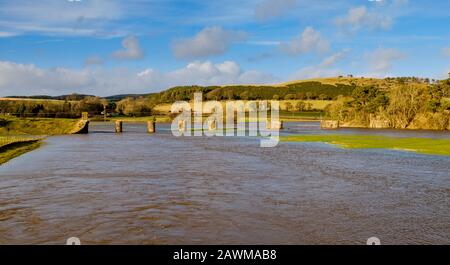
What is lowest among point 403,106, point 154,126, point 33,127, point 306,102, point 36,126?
point 154,126

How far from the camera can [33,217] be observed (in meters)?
14.9

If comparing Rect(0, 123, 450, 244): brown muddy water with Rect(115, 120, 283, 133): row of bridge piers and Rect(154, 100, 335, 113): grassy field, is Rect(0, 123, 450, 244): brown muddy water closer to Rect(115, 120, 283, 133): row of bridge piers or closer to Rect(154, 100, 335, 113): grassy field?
Rect(115, 120, 283, 133): row of bridge piers

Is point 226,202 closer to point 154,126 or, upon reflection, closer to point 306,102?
point 154,126

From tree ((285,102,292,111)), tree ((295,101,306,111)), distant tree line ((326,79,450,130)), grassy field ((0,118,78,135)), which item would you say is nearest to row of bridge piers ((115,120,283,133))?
grassy field ((0,118,78,135))

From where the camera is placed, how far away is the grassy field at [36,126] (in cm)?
6831

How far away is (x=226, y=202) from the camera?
57.3 ft

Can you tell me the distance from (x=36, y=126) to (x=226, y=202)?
212 ft

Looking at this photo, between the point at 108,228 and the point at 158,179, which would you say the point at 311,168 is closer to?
the point at 158,179

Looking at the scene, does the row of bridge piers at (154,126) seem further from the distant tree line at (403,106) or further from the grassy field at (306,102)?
the grassy field at (306,102)

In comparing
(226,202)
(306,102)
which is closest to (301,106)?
(306,102)

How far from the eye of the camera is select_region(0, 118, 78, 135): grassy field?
224 feet

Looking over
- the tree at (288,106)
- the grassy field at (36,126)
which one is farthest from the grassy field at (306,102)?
the grassy field at (36,126)
